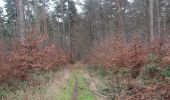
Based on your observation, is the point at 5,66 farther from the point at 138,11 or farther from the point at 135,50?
the point at 138,11

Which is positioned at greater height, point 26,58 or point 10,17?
point 10,17

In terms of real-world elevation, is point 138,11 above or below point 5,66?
Result: above

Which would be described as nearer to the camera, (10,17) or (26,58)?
(26,58)

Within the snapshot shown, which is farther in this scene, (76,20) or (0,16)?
(0,16)

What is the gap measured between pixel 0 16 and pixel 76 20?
16.1 m

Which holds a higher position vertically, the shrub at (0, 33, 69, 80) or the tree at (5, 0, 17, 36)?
the tree at (5, 0, 17, 36)

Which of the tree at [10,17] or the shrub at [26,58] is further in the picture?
the tree at [10,17]

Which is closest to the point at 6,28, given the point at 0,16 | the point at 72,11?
the point at 0,16

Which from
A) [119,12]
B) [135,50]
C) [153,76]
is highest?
[119,12]

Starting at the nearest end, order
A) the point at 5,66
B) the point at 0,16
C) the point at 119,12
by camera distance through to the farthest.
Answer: the point at 5,66, the point at 119,12, the point at 0,16

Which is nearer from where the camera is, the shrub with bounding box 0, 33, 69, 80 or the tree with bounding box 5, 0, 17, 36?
the shrub with bounding box 0, 33, 69, 80

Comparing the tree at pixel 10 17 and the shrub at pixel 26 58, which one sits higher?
the tree at pixel 10 17

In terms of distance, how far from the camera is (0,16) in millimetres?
67062

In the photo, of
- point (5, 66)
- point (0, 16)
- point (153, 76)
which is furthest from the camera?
point (0, 16)
